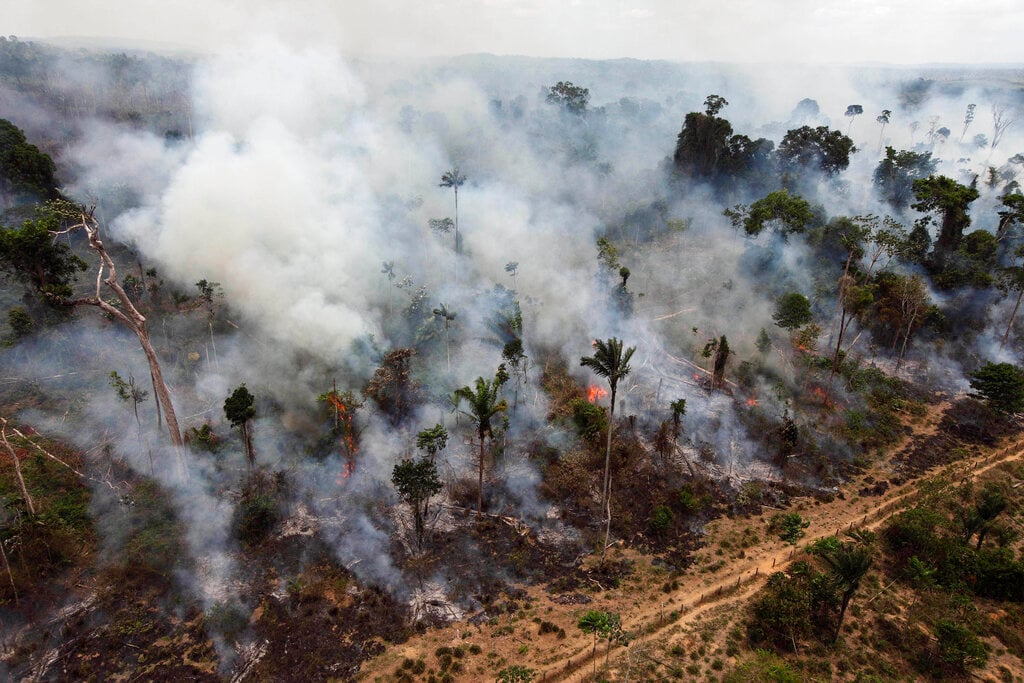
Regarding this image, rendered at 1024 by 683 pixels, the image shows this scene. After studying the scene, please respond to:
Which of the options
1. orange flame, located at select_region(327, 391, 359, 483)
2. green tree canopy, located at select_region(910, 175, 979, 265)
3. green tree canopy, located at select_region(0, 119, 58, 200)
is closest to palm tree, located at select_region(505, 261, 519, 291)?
orange flame, located at select_region(327, 391, 359, 483)

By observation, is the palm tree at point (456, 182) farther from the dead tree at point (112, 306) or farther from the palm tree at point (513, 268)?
the dead tree at point (112, 306)

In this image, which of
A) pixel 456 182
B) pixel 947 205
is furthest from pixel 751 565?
pixel 947 205

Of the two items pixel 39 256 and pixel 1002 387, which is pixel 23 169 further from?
pixel 1002 387

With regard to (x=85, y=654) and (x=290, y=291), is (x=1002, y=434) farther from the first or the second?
(x=85, y=654)

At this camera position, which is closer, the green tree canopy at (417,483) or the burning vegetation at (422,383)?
the burning vegetation at (422,383)

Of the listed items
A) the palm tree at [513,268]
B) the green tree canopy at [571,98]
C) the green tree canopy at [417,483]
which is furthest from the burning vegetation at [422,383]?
the green tree canopy at [571,98]

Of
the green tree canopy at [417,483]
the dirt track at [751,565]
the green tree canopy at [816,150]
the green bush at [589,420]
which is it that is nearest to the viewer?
the dirt track at [751,565]

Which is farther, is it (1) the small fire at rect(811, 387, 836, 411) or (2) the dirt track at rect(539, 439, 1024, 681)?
(1) the small fire at rect(811, 387, 836, 411)

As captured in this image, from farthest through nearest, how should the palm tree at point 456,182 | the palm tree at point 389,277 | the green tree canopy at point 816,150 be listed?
1. the green tree canopy at point 816,150
2. the palm tree at point 456,182
3. the palm tree at point 389,277

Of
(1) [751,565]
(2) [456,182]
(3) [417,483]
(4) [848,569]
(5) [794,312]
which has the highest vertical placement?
(2) [456,182]

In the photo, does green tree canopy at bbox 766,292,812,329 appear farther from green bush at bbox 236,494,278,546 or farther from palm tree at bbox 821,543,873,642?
green bush at bbox 236,494,278,546

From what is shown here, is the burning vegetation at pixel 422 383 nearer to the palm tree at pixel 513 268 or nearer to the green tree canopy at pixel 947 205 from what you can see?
the green tree canopy at pixel 947 205

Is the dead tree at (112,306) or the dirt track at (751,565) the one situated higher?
the dead tree at (112,306)

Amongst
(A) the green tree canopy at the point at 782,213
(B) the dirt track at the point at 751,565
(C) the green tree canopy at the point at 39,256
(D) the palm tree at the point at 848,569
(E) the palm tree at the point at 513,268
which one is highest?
(A) the green tree canopy at the point at 782,213
